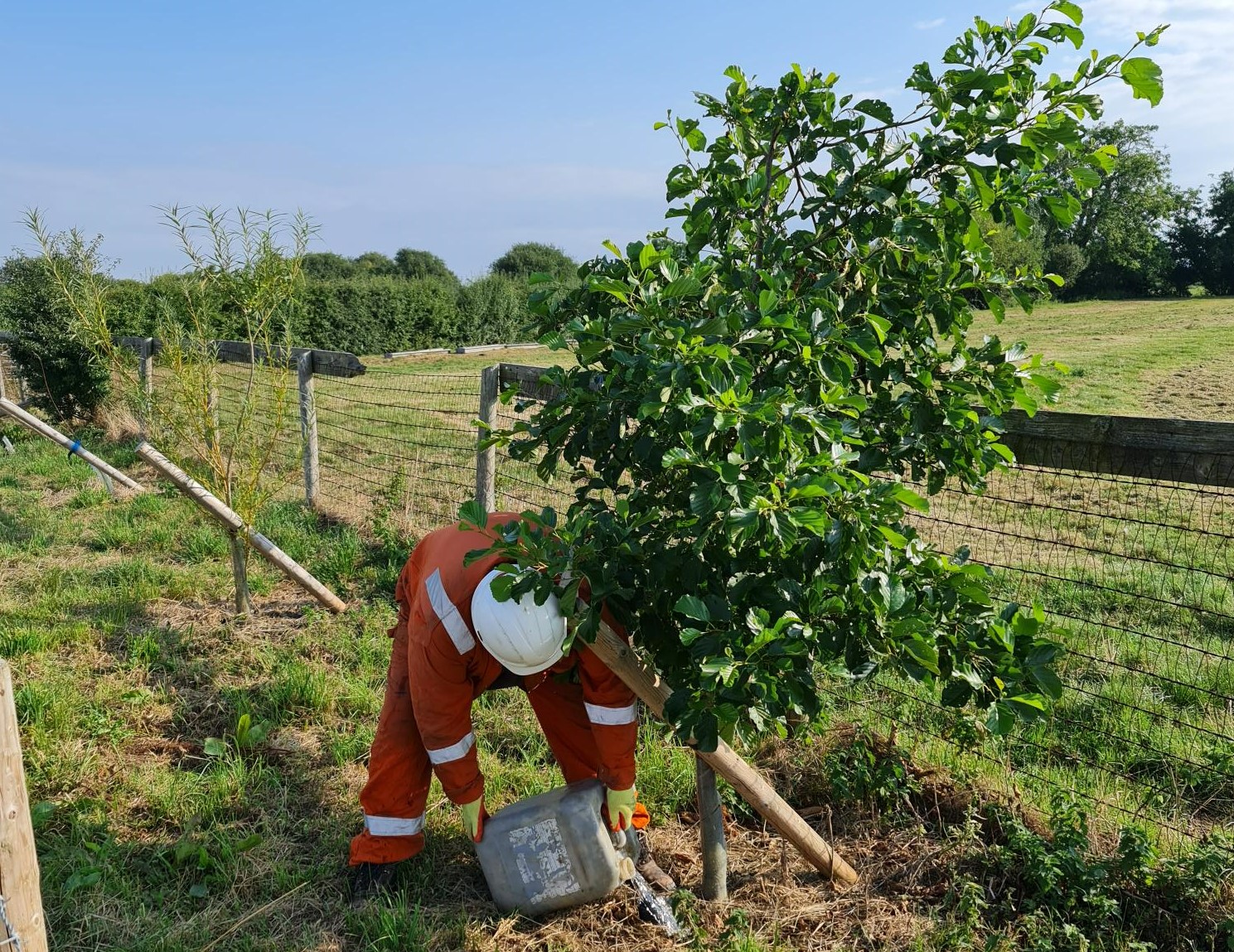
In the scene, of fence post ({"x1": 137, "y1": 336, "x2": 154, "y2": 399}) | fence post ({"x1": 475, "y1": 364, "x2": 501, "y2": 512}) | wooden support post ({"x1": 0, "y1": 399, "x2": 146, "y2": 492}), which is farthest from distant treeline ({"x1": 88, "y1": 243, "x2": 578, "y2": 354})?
fence post ({"x1": 475, "y1": 364, "x2": 501, "y2": 512})

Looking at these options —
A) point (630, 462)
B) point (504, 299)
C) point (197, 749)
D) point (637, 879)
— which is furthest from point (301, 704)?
point (504, 299)

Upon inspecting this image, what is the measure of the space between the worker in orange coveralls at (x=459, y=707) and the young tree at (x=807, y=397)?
46cm

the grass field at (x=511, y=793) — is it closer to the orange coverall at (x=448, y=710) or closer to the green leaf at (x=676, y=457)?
the orange coverall at (x=448, y=710)

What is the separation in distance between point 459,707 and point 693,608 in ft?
4.53

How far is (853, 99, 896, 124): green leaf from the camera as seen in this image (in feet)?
7.21

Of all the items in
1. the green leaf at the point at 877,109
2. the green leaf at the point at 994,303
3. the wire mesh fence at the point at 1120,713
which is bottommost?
the wire mesh fence at the point at 1120,713

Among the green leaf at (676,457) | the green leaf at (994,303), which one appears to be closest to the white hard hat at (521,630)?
the green leaf at (676,457)

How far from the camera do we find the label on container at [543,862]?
9.89 ft

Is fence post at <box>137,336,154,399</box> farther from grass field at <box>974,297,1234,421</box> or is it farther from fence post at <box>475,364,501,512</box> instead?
grass field at <box>974,297,1234,421</box>

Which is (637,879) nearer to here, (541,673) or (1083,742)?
(541,673)

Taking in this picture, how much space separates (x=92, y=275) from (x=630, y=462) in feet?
14.3

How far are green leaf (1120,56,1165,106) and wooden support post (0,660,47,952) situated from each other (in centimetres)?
281

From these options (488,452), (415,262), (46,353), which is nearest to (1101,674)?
(488,452)

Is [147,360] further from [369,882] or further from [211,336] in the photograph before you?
[369,882]
